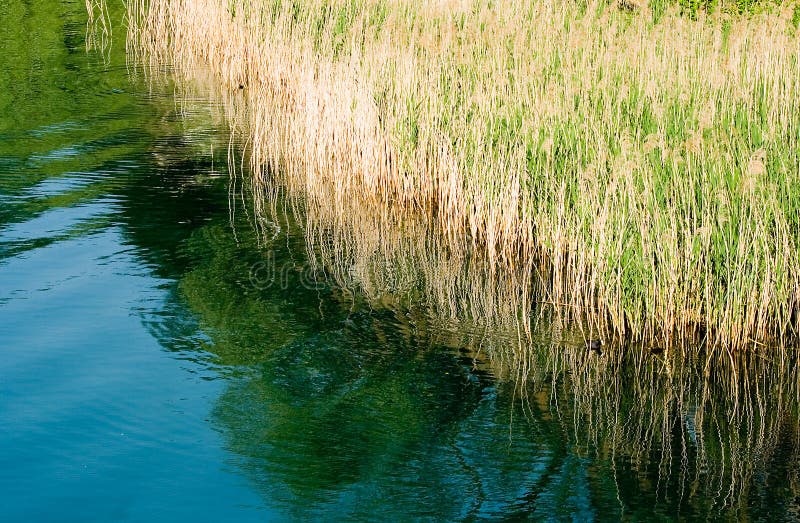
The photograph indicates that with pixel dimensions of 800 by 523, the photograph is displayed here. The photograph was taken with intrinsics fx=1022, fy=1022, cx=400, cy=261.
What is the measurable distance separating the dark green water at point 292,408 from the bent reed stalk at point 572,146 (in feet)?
1.57

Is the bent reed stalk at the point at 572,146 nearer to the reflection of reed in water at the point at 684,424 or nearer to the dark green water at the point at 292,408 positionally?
the reflection of reed in water at the point at 684,424

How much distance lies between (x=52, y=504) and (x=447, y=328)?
2.34 m

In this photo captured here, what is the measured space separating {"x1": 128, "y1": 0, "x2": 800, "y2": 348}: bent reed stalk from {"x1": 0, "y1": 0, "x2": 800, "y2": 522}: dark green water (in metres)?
0.48

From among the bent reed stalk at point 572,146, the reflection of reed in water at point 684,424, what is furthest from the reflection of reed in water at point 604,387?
the bent reed stalk at point 572,146

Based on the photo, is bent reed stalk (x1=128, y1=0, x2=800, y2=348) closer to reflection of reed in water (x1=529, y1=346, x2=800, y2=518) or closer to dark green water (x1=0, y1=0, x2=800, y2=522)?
reflection of reed in water (x1=529, y1=346, x2=800, y2=518)

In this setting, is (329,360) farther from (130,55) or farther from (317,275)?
(130,55)

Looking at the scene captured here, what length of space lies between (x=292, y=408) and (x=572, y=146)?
2489 mm

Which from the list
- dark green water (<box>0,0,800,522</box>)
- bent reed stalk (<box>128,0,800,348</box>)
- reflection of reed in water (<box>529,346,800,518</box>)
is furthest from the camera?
bent reed stalk (<box>128,0,800,348</box>)

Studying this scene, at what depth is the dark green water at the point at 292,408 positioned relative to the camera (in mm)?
3805

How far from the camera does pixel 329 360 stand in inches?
195

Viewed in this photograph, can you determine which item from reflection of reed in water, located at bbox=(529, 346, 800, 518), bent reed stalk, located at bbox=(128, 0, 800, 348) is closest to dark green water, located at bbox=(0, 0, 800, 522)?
reflection of reed in water, located at bbox=(529, 346, 800, 518)

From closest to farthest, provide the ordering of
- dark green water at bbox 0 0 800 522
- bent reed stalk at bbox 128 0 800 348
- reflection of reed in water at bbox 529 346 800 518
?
dark green water at bbox 0 0 800 522
reflection of reed in water at bbox 529 346 800 518
bent reed stalk at bbox 128 0 800 348

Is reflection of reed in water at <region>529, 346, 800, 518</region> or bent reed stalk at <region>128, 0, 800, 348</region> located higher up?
bent reed stalk at <region>128, 0, 800, 348</region>

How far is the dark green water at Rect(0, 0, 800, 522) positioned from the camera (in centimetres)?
380
